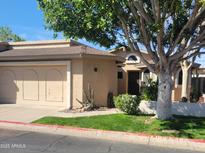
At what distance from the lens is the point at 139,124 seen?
430 inches

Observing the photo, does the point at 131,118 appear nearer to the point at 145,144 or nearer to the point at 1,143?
the point at 145,144

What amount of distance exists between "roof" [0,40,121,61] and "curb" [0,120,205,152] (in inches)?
201

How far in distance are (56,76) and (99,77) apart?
8.39 feet

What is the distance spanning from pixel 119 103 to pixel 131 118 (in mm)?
1124

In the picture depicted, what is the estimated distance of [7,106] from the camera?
52.9 feet

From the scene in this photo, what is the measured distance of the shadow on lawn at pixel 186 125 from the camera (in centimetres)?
973

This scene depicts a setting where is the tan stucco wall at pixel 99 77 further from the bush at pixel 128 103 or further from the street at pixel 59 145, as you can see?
the street at pixel 59 145

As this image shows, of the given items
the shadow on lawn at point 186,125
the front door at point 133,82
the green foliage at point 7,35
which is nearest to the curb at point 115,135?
the shadow on lawn at point 186,125

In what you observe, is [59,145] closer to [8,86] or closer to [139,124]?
[139,124]

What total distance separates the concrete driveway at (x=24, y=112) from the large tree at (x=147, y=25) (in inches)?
171

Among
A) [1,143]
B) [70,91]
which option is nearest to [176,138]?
[1,143]

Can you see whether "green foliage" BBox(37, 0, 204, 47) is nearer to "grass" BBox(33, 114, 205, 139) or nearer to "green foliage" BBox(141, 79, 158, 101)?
"green foliage" BBox(141, 79, 158, 101)

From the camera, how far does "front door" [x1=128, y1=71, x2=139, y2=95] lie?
22.6 m

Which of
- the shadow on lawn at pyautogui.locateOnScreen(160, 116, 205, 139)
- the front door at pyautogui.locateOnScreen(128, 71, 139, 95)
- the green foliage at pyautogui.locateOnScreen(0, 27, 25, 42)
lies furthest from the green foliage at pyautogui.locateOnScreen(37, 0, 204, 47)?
the green foliage at pyautogui.locateOnScreen(0, 27, 25, 42)
